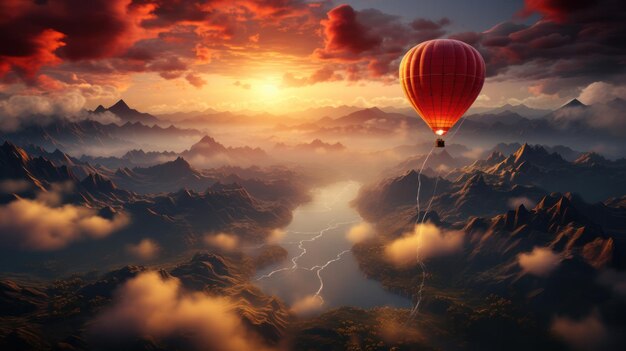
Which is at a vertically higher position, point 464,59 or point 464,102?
point 464,59

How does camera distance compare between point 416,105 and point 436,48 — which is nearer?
point 436,48

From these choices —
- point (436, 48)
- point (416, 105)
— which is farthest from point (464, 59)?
point (416, 105)

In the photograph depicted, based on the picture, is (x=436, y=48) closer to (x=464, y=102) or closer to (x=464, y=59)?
(x=464, y=59)

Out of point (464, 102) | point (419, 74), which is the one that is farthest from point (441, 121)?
point (419, 74)
